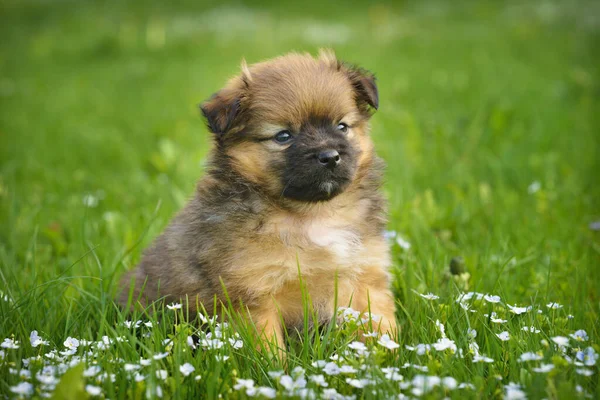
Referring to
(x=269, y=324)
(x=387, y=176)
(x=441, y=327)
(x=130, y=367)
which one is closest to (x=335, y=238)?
(x=269, y=324)

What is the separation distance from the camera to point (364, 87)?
3.38 metres

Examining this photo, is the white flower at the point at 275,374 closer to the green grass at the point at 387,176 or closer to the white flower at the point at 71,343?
the green grass at the point at 387,176

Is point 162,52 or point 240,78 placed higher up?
point 240,78

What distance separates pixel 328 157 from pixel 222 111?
554mm

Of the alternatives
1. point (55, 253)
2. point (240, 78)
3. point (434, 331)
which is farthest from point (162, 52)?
point (434, 331)

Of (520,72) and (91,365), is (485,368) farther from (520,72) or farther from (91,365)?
(520,72)

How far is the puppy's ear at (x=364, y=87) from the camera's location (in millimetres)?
3373

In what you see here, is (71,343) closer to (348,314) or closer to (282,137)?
(348,314)

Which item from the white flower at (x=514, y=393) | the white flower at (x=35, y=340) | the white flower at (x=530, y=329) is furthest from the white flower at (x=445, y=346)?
the white flower at (x=35, y=340)

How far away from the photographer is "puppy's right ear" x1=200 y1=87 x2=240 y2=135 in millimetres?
3105

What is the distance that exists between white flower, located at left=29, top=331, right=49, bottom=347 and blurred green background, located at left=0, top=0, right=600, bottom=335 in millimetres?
240

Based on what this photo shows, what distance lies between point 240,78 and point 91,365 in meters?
1.58

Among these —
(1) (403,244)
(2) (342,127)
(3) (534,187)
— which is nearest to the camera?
(2) (342,127)

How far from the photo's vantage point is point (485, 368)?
2588 millimetres
